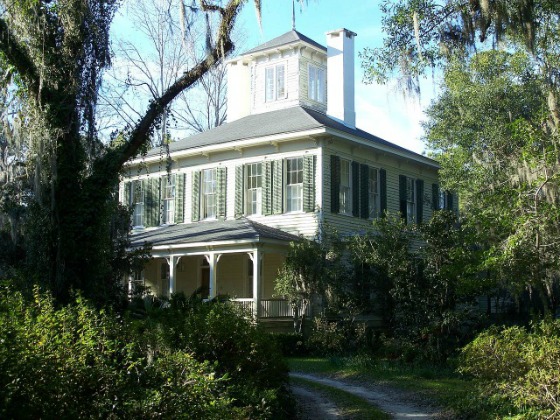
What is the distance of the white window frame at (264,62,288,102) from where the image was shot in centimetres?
2605

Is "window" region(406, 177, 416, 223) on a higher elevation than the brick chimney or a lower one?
lower

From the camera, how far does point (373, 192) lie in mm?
23953

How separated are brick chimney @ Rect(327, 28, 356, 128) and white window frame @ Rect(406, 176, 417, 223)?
3.09 meters

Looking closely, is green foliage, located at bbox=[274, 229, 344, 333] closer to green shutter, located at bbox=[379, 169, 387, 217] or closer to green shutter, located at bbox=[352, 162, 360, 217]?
green shutter, located at bbox=[352, 162, 360, 217]

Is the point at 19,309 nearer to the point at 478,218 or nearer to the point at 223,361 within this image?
the point at 223,361

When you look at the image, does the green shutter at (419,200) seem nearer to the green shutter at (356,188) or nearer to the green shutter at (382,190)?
the green shutter at (382,190)

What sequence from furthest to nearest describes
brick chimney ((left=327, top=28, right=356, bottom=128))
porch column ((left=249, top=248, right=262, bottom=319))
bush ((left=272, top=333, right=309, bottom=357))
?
1. brick chimney ((left=327, top=28, right=356, bottom=128))
2. porch column ((left=249, top=248, right=262, bottom=319))
3. bush ((left=272, top=333, right=309, bottom=357))

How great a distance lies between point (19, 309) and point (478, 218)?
9.20 metres

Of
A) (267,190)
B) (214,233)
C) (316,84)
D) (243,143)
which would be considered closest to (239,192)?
(267,190)

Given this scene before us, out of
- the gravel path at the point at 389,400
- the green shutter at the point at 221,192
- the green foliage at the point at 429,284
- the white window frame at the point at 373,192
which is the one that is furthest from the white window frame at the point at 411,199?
the gravel path at the point at 389,400

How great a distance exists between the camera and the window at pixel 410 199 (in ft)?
83.4

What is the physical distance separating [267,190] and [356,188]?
296 centimetres

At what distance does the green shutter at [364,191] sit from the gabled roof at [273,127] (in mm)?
959

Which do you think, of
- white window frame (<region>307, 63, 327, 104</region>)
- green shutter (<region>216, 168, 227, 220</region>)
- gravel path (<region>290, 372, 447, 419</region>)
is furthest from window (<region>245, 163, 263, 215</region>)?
gravel path (<region>290, 372, 447, 419</region>)
